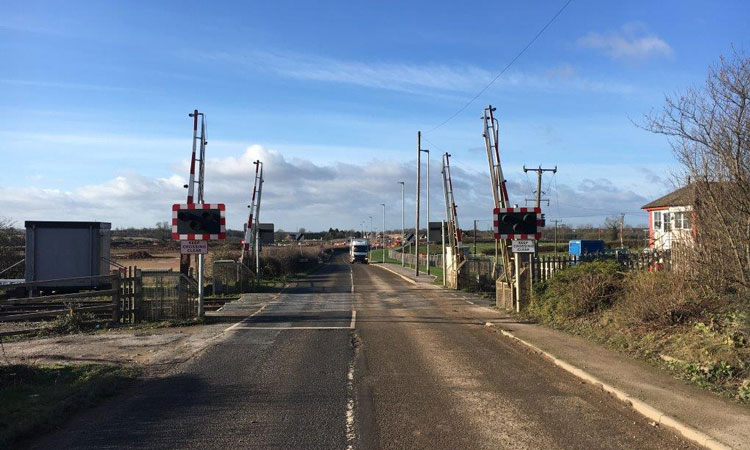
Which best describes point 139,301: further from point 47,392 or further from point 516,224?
point 516,224

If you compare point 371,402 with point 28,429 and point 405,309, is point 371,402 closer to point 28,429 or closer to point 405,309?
point 28,429

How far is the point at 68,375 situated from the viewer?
30.1ft

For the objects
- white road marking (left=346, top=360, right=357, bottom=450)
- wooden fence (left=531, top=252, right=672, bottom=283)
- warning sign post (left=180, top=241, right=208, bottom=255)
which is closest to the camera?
white road marking (left=346, top=360, right=357, bottom=450)

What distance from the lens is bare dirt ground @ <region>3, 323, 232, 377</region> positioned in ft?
34.4

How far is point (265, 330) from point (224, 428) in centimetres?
784

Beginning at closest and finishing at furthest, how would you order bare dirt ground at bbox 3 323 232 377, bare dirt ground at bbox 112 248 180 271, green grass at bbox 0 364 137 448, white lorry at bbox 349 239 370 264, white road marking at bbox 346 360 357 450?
1. white road marking at bbox 346 360 357 450
2. green grass at bbox 0 364 137 448
3. bare dirt ground at bbox 3 323 232 377
4. bare dirt ground at bbox 112 248 180 271
5. white lorry at bbox 349 239 370 264

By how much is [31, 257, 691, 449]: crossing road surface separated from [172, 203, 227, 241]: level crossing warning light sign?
199 inches

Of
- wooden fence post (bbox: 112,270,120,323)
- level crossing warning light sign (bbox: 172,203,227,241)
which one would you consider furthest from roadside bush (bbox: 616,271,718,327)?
wooden fence post (bbox: 112,270,120,323)

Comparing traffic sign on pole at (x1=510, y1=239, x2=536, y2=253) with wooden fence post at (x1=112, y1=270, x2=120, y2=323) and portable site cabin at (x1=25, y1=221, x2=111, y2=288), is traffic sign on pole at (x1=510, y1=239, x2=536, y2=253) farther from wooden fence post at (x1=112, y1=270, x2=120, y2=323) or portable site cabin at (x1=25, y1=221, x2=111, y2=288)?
portable site cabin at (x1=25, y1=221, x2=111, y2=288)

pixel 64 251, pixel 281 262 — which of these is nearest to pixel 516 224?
pixel 64 251

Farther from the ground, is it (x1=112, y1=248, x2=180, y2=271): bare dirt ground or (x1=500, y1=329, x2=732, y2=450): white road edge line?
(x1=112, y1=248, x2=180, y2=271): bare dirt ground

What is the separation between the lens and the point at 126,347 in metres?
12.0

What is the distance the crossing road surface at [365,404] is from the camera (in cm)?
598

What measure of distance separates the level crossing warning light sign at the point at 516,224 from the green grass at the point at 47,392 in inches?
441
